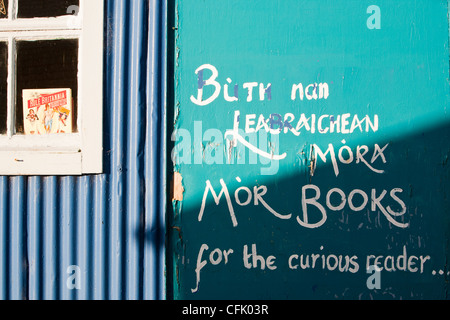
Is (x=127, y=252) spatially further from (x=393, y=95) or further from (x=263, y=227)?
(x=393, y=95)

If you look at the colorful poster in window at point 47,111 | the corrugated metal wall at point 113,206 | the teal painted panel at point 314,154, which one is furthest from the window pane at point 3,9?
the teal painted panel at point 314,154

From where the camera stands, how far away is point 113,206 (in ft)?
7.86

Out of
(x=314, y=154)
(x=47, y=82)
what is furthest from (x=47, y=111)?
(x=314, y=154)

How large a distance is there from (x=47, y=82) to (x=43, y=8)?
0.49m

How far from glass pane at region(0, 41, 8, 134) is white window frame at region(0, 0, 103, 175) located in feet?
0.26

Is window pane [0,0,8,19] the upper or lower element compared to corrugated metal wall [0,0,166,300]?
upper

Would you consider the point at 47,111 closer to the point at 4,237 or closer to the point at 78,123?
the point at 78,123

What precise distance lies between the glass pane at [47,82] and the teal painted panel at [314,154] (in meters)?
0.76

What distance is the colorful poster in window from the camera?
8.23 ft

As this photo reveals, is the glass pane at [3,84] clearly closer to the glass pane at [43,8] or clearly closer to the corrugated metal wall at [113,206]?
the glass pane at [43,8]

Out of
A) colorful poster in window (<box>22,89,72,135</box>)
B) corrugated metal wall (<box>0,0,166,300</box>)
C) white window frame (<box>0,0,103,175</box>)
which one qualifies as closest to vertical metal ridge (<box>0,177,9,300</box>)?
corrugated metal wall (<box>0,0,166,300</box>)

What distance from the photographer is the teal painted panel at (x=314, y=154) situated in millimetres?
2342

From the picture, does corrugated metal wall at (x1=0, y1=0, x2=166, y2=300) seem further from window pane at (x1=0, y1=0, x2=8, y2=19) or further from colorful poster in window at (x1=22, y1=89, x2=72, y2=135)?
window pane at (x1=0, y1=0, x2=8, y2=19)

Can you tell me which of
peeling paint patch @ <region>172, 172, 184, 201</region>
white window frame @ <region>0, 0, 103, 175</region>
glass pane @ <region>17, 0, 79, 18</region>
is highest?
glass pane @ <region>17, 0, 79, 18</region>
